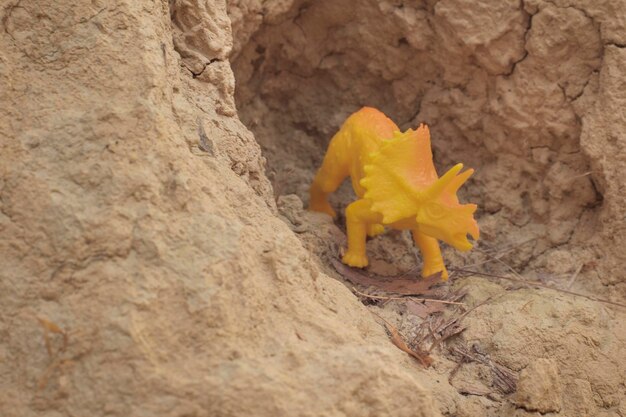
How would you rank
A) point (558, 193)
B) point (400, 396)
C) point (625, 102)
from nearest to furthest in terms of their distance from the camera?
point (400, 396) → point (625, 102) → point (558, 193)

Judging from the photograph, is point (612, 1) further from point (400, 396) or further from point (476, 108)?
point (400, 396)

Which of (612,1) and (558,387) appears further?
(612,1)

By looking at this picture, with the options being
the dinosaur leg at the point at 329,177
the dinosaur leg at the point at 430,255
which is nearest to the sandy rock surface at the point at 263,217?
the dinosaur leg at the point at 430,255

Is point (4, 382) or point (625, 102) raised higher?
point (625, 102)

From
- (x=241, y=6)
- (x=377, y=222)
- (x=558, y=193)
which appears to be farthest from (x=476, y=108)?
(x=241, y=6)

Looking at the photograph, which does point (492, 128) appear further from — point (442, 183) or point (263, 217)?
point (263, 217)

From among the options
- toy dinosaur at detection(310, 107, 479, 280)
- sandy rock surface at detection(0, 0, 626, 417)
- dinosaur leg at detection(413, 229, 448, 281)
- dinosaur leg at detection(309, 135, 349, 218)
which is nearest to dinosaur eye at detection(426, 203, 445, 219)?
toy dinosaur at detection(310, 107, 479, 280)

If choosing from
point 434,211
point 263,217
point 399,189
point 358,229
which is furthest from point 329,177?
point 263,217
